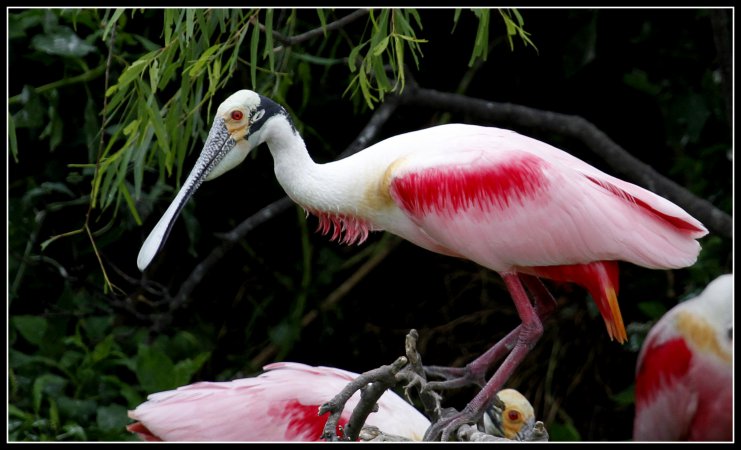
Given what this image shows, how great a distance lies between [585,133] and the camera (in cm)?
474

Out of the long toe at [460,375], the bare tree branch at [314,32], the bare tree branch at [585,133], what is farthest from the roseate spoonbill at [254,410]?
the bare tree branch at [585,133]

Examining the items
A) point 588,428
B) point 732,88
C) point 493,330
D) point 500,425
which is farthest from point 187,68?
point 588,428

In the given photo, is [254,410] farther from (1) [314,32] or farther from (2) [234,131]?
(1) [314,32]

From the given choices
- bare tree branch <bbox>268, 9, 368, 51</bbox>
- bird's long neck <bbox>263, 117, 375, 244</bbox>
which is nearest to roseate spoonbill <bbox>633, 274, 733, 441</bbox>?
bird's long neck <bbox>263, 117, 375, 244</bbox>

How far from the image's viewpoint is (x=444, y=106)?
15.7ft

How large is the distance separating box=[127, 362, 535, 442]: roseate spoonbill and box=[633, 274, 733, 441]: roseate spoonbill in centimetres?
66

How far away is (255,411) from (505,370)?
0.75 m

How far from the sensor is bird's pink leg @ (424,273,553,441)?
3.12 metres

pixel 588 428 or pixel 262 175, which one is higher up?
pixel 262 175

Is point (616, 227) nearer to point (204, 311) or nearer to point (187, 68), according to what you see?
point (187, 68)

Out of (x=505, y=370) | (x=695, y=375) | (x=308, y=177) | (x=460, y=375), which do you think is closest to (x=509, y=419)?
(x=695, y=375)

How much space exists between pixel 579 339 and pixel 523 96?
0.96 meters

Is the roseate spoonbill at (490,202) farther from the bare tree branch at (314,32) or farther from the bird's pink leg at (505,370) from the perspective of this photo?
the bare tree branch at (314,32)

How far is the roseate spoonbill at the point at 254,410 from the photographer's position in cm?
358
